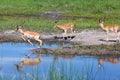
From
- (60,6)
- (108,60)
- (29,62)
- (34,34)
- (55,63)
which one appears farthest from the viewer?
(60,6)

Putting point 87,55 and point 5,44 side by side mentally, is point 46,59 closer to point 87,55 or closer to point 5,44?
point 87,55

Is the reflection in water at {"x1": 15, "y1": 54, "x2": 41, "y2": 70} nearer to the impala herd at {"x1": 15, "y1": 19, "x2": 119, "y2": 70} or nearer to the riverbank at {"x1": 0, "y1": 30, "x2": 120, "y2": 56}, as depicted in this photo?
the impala herd at {"x1": 15, "y1": 19, "x2": 119, "y2": 70}

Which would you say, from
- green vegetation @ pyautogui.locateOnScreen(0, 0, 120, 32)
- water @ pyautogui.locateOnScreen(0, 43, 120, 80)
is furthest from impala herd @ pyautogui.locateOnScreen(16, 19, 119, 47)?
green vegetation @ pyautogui.locateOnScreen(0, 0, 120, 32)

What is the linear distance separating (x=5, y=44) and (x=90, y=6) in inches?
911

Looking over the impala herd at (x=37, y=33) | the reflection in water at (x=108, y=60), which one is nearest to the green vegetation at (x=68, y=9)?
the impala herd at (x=37, y=33)

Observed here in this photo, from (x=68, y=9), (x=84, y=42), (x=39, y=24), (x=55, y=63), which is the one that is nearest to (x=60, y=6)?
(x=68, y=9)

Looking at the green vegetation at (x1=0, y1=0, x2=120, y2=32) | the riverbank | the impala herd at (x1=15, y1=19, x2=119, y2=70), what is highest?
the impala herd at (x1=15, y1=19, x2=119, y2=70)

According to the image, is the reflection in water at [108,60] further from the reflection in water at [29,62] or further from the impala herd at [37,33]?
the impala herd at [37,33]

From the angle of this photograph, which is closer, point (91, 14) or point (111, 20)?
point (111, 20)

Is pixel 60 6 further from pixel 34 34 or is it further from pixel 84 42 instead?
pixel 34 34

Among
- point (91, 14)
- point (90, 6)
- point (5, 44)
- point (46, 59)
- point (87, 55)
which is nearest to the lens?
point (46, 59)

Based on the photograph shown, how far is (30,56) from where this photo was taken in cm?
2652

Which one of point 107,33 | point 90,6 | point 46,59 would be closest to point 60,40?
point 107,33

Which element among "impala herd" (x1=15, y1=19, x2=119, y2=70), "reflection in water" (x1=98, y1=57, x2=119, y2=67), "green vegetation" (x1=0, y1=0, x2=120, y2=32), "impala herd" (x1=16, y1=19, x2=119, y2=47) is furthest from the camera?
"green vegetation" (x1=0, y1=0, x2=120, y2=32)
